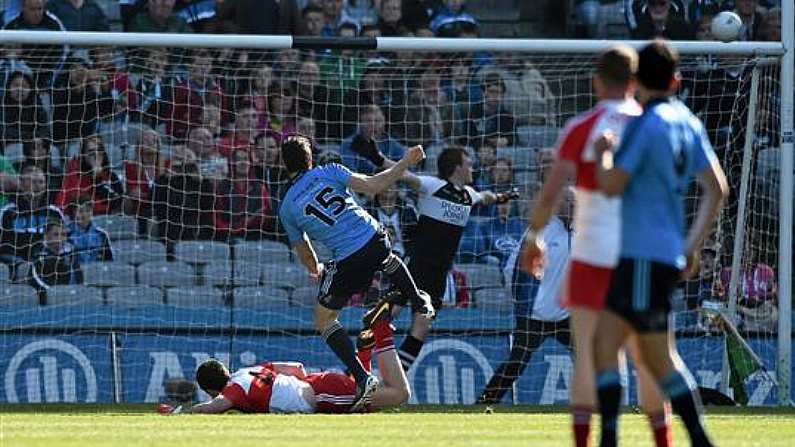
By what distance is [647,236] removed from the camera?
25.0ft

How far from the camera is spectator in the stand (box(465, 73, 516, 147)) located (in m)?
18.1

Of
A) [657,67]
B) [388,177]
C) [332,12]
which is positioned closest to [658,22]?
[332,12]

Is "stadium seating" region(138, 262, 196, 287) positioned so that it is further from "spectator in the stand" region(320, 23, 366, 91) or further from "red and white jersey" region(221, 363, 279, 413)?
"red and white jersey" region(221, 363, 279, 413)

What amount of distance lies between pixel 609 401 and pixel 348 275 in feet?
20.0

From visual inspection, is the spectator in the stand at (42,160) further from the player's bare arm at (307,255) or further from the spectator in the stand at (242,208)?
the player's bare arm at (307,255)

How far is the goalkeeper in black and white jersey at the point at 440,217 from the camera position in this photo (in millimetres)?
15602

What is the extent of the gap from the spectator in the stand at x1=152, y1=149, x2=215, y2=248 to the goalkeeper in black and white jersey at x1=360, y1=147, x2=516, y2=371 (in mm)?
2517

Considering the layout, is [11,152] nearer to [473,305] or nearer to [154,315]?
[154,315]

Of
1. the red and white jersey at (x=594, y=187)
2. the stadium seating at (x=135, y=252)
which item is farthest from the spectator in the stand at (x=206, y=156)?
the red and white jersey at (x=594, y=187)

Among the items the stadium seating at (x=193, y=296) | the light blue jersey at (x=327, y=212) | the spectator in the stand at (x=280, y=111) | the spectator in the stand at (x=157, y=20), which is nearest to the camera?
the light blue jersey at (x=327, y=212)

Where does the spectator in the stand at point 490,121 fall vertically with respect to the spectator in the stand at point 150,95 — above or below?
below

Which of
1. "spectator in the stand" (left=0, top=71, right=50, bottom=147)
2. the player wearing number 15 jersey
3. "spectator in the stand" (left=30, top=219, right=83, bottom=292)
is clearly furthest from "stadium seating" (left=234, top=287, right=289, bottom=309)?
the player wearing number 15 jersey

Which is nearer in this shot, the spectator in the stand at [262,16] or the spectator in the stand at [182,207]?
the spectator in the stand at [182,207]

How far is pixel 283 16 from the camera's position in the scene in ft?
63.5
